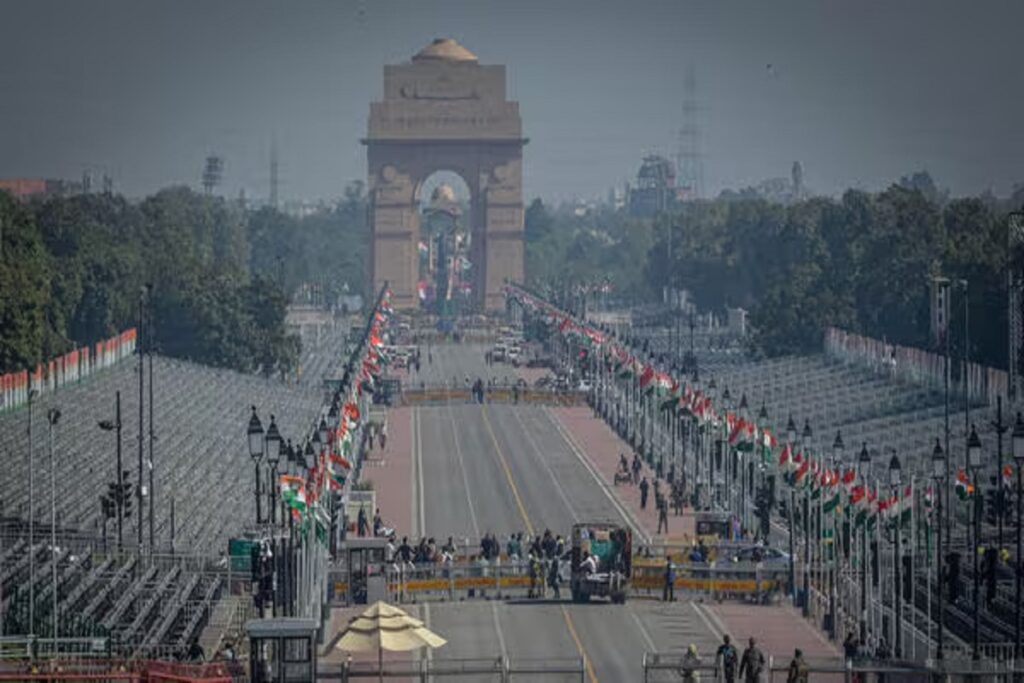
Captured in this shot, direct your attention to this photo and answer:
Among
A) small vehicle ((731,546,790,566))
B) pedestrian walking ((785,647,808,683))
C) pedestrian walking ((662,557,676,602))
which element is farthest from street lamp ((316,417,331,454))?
pedestrian walking ((785,647,808,683))

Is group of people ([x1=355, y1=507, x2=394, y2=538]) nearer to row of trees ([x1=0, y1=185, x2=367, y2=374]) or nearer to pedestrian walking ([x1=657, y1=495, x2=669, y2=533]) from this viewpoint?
pedestrian walking ([x1=657, y1=495, x2=669, y2=533])

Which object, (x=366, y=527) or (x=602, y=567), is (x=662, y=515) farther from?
(x=602, y=567)

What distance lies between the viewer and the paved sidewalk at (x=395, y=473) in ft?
235

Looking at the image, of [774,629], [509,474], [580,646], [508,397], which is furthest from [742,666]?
[508,397]

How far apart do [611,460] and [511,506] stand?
1421cm

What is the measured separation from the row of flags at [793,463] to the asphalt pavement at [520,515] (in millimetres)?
3185

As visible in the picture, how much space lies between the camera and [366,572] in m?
52.0

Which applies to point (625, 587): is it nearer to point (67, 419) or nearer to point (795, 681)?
point (795, 681)

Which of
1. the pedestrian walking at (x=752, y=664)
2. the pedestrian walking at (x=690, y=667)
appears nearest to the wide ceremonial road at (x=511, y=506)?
the pedestrian walking at (x=752, y=664)

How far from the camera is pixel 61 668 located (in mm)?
37469

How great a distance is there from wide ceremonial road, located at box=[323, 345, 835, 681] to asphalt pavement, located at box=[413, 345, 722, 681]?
32 mm

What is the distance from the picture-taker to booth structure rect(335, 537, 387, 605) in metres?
51.8

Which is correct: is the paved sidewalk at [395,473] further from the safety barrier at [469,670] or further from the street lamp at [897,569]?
the safety barrier at [469,670]

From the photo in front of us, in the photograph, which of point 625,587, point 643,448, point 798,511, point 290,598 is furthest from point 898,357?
point 290,598
